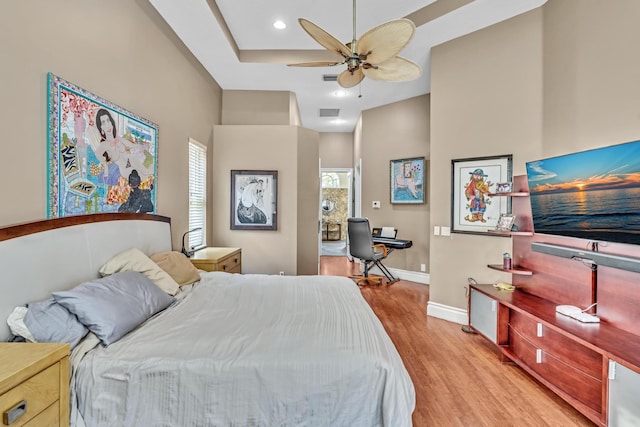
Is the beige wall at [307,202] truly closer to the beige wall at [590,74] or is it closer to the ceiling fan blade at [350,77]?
the ceiling fan blade at [350,77]

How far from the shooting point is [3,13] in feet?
4.78

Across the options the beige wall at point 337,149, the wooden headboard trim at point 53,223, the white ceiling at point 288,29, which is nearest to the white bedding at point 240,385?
the wooden headboard trim at point 53,223

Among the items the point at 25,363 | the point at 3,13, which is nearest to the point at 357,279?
the point at 25,363

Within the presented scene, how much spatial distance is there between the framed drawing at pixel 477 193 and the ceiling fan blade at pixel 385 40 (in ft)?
5.71

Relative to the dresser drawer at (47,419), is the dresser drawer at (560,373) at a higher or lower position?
lower

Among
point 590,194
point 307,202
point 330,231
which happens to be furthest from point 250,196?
point 330,231

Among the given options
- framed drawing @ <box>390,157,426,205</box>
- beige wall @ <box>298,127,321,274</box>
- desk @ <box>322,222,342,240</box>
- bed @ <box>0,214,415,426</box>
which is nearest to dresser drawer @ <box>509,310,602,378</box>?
bed @ <box>0,214,415,426</box>

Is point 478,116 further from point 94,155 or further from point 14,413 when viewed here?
point 14,413

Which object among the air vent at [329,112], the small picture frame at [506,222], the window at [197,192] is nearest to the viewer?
the small picture frame at [506,222]

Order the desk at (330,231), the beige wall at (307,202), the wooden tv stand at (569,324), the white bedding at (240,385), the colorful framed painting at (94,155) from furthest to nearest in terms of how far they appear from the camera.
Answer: the desk at (330,231), the beige wall at (307,202), the colorful framed painting at (94,155), the wooden tv stand at (569,324), the white bedding at (240,385)

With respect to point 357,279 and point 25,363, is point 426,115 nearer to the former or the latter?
point 357,279

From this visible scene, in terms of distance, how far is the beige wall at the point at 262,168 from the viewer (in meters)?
4.38

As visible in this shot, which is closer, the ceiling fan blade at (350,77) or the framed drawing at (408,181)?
the ceiling fan blade at (350,77)

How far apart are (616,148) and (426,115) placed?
3561 mm
